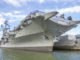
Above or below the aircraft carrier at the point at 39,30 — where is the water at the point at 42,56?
below

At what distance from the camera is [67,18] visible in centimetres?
2012

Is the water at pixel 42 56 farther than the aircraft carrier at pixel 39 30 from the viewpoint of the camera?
No

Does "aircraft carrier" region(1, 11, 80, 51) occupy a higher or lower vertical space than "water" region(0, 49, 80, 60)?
higher

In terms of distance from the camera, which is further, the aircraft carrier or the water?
the aircraft carrier

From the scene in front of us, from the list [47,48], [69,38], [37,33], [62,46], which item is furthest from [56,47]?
[37,33]

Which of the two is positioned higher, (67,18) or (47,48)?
(67,18)

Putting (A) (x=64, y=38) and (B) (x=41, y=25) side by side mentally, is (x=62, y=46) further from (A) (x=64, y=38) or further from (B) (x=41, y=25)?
Result: (B) (x=41, y=25)

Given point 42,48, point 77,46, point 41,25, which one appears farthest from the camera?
point 77,46

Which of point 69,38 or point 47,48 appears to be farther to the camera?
point 69,38

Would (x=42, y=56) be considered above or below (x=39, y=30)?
below

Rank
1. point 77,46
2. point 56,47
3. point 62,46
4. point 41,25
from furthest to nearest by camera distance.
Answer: point 56,47 < point 62,46 < point 77,46 < point 41,25

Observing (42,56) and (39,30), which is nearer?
(42,56)

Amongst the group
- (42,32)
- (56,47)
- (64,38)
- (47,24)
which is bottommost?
(56,47)

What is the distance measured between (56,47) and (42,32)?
7.20 m
